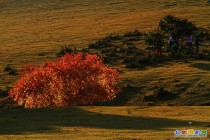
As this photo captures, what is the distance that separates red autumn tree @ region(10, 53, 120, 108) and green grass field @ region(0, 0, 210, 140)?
301 cm

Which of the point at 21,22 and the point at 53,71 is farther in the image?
the point at 21,22

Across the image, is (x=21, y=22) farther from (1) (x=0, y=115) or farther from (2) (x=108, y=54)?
(1) (x=0, y=115)

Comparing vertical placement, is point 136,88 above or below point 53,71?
below

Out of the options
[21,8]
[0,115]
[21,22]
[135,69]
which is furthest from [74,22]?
[0,115]

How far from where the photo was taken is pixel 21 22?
14812 cm

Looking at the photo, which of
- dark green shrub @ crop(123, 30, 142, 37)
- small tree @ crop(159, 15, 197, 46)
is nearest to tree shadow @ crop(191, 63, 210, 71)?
small tree @ crop(159, 15, 197, 46)

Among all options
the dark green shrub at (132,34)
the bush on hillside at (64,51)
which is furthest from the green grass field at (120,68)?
the dark green shrub at (132,34)

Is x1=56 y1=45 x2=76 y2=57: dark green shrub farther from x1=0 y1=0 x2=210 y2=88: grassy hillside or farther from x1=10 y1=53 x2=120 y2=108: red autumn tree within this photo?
x1=10 y1=53 x2=120 y2=108: red autumn tree

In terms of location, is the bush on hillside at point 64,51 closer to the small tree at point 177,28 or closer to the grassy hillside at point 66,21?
the grassy hillside at point 66,21

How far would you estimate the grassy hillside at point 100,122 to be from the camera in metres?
35.6

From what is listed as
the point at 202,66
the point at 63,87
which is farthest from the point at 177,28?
the point at 63,87

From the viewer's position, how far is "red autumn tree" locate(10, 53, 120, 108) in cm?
6206

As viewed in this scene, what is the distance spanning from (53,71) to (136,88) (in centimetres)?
1291

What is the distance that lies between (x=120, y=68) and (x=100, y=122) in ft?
123
